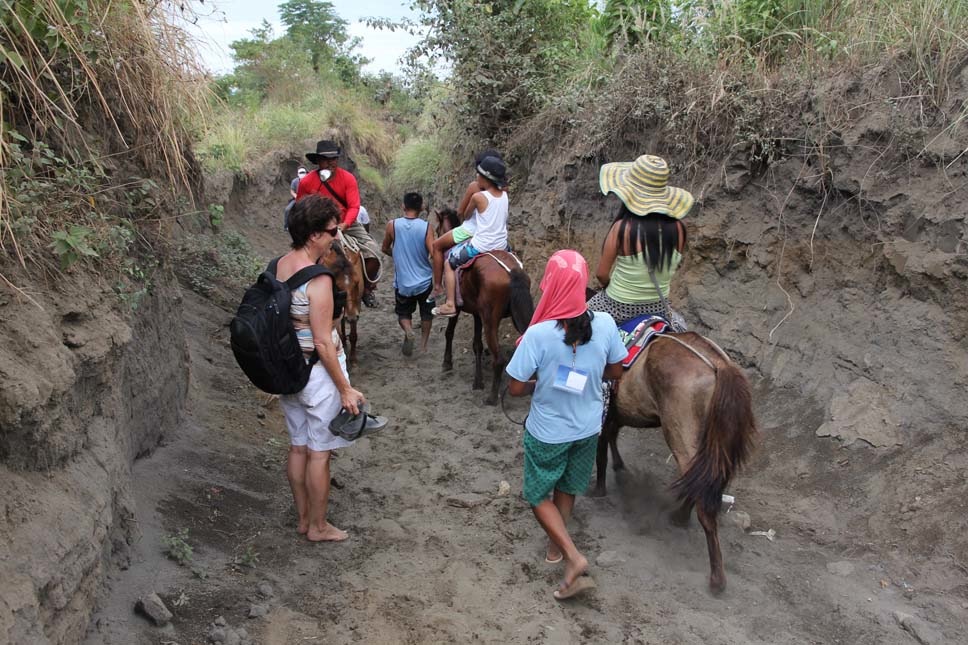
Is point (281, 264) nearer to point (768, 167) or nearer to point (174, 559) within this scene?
point (174, 559)

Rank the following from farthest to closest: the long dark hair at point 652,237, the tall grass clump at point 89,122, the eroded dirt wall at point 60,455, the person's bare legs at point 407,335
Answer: the person's bare legs at point 407,335
the long dark hair at point 652,237
the tall grass clump at point 89,122
the eroded dirt wall at point 60,455

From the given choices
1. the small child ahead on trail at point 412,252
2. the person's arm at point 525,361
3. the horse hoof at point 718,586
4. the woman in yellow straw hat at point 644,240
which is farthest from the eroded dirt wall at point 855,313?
the small child ahead on trail at point 412,252

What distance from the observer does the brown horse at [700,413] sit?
14.1 feet

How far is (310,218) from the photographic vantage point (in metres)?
4.26

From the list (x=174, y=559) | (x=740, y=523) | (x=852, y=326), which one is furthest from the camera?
(x=852, y=326)

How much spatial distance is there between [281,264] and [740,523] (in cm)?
355

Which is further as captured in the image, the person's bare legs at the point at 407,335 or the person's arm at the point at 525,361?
the person's bare legs at the point at 407,335

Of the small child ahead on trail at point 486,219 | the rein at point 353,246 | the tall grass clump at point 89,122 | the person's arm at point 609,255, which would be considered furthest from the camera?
the rein at point 353,246

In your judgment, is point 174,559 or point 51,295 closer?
point 51,295

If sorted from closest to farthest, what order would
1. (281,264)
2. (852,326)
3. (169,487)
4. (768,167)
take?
(281,264)
(169,487)
(852,326)
(768,167)

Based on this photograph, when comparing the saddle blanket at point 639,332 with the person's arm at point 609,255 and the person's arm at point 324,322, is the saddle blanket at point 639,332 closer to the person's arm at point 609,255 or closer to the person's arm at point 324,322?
the person's arm at point 609,255

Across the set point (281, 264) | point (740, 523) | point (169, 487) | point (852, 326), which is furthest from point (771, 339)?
point (169, 487)

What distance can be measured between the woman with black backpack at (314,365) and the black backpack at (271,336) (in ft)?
0.25

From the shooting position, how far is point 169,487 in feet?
15.5
